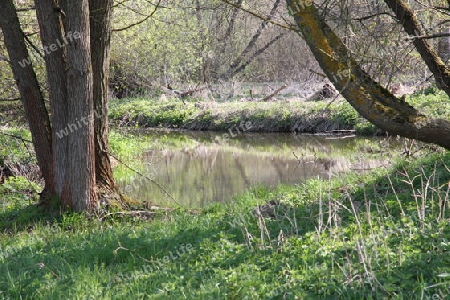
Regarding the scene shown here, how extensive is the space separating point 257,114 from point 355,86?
59.1 ft

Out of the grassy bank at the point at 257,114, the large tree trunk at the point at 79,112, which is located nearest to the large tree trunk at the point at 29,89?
the large tree trunk at the point at 79,112

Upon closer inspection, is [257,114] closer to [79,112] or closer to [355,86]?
[79,112]

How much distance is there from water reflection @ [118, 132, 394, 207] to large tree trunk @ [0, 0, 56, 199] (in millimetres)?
2449

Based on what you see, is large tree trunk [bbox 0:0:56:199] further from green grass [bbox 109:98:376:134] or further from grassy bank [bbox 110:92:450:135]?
Result: green grass [bbox 109:98:376:134]

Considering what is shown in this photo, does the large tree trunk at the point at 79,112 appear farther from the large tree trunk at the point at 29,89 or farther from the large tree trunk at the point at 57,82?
the large tree trunk at the point at 29,89

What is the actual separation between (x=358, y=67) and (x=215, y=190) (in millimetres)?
7511

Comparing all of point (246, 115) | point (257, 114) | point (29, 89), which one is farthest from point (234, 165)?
point (29, 89)

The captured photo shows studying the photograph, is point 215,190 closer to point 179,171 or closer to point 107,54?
point 179,171

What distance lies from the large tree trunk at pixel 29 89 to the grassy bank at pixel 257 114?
26.3 ft

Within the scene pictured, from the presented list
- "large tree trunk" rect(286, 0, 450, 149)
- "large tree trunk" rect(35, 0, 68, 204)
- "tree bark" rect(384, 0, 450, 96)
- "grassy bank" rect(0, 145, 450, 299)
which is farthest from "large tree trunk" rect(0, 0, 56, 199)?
"tree bark" rect(384, 0, 450, 96)

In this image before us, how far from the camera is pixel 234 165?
17.1m

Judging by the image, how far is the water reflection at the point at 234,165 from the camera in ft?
43.2

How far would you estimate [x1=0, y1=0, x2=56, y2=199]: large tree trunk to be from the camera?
9047 mm

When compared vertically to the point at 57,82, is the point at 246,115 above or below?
below
